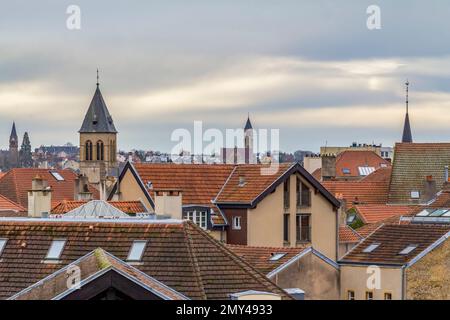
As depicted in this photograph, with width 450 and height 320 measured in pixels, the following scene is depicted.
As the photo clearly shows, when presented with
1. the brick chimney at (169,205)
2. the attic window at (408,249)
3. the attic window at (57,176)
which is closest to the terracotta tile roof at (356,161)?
the attic window at (57,176)

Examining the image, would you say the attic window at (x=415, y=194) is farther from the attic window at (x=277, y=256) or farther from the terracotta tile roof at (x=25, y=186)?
the attic window at (x=277, y=256)

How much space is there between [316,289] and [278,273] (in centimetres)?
300

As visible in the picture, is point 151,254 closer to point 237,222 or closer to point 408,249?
point 408,249

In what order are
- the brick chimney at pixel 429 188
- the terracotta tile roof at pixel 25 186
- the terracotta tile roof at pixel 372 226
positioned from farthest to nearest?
1. the terracotta tile roof at pixel 25 186
2. the brick chimney at pixel 429 188
3. the terracotta tile roof at pixel 372 226

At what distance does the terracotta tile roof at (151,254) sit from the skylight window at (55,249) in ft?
0.37

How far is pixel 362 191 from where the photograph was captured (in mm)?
88812

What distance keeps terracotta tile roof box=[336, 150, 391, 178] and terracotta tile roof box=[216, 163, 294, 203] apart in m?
89.1

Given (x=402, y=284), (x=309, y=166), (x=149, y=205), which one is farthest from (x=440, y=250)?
(x=309, y=166)

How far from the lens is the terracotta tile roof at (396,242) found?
44197mm

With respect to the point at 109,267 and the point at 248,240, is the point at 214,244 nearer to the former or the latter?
the point at 109,267

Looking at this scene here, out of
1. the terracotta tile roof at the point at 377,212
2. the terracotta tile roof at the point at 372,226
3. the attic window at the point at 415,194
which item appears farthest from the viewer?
the attic window at the point at 415,194

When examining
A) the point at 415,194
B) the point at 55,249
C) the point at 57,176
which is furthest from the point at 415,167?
the point at 55,249

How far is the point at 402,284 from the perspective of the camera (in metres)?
42.5

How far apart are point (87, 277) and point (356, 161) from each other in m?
130
